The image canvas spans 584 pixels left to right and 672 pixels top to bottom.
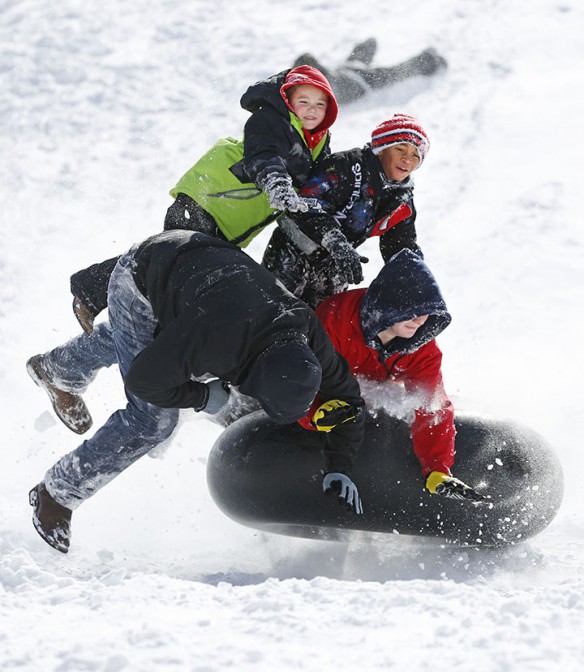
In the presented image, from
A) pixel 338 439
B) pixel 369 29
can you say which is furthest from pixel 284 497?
pixel 369 29

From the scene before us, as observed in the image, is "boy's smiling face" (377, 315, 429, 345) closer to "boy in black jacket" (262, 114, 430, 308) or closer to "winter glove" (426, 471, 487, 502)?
"boy in black jacket" (262, 114, 430, 308)

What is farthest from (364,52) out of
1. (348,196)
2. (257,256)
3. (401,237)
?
(348,196)

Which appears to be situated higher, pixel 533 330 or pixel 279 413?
pixel 279 413

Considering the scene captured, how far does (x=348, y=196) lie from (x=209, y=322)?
1259 mm

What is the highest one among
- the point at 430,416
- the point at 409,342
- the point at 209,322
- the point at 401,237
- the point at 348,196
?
the point at 348,196

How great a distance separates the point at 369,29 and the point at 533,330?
4823 millimetres

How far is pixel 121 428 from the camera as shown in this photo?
3.43 m

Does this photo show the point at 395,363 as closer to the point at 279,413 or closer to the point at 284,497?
the point at 284,497

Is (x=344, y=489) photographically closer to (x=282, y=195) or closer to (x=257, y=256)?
(x=282, y=195)

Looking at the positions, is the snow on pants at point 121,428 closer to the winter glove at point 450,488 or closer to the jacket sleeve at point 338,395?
the jacket sleeve at point 338,395

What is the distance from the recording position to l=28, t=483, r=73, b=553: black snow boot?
11.5ft

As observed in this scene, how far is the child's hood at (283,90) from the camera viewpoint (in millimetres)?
3527

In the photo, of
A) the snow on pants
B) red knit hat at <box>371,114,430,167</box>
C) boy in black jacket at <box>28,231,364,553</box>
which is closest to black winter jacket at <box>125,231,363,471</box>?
boy in black jacket at <box>28,231,364,553</box>

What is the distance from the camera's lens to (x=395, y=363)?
3.57 meters
